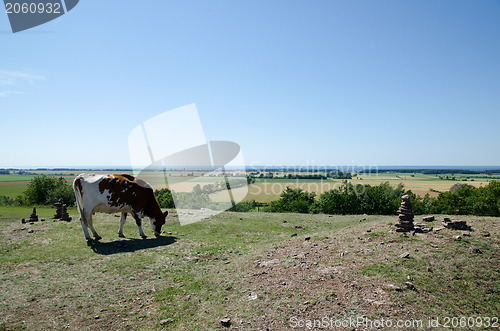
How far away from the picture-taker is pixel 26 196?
4559cm

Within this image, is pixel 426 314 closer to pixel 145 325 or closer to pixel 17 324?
pixel 145 325

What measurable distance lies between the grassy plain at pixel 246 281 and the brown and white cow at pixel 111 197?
1.62m

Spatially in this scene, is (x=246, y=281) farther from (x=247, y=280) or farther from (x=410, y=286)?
(x=410, y=286)

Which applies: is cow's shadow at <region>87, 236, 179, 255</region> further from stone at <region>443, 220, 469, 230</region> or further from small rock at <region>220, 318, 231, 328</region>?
stone at <region>443, 220, 469, 230</region>

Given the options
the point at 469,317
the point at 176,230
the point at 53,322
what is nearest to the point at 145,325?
the point at 53,322

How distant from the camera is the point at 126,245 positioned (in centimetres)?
1178

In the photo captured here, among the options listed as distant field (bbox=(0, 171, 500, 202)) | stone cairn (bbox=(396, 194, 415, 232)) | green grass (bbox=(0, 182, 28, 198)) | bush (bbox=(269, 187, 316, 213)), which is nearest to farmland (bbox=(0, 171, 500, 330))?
stone cairn (bbox=(396, 194, 415, 232))

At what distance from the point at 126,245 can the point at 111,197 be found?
250 cm

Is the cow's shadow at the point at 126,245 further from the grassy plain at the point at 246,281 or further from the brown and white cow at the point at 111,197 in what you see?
the brown and white cow at the point at 111,197

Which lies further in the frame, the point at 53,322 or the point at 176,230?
the point at 176,230

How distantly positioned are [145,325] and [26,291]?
169 inches

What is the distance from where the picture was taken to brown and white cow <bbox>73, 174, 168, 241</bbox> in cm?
1217

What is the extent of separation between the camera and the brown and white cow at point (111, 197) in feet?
39.9

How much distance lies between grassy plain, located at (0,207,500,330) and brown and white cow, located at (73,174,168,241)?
162cm
